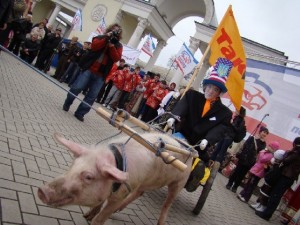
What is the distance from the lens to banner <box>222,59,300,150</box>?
969 cm

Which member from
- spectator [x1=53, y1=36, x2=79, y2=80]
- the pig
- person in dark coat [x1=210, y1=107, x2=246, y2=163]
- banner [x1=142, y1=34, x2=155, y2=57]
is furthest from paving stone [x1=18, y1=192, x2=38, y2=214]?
banner [x1=142, y1=34, x2=155, y2=57]

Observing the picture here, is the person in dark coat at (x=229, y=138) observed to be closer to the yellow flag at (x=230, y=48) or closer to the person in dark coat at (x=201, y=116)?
the yellow flag at (x=230, y=48)

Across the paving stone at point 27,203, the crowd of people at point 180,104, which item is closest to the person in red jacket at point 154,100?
the crowd of people at point 180,104

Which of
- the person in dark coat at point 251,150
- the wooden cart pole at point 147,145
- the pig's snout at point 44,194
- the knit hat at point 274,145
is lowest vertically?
→ the pig's snout at point 44,194

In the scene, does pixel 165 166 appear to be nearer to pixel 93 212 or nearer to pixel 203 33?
pixel 93 212

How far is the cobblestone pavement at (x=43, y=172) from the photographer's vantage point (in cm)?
319

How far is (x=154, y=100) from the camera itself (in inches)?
581

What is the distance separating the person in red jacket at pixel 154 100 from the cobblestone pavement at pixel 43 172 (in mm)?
6176

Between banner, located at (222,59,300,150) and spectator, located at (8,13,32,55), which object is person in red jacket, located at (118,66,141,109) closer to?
spectator, located at (8,13,32,55)

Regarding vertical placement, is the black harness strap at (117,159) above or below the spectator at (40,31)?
below

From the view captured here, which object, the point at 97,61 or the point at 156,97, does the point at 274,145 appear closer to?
the point at 97,61

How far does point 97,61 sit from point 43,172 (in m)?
4.67

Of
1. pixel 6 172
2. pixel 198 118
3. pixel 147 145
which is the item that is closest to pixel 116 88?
pixel 198 118

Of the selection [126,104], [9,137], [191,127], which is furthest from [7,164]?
[126,104]
